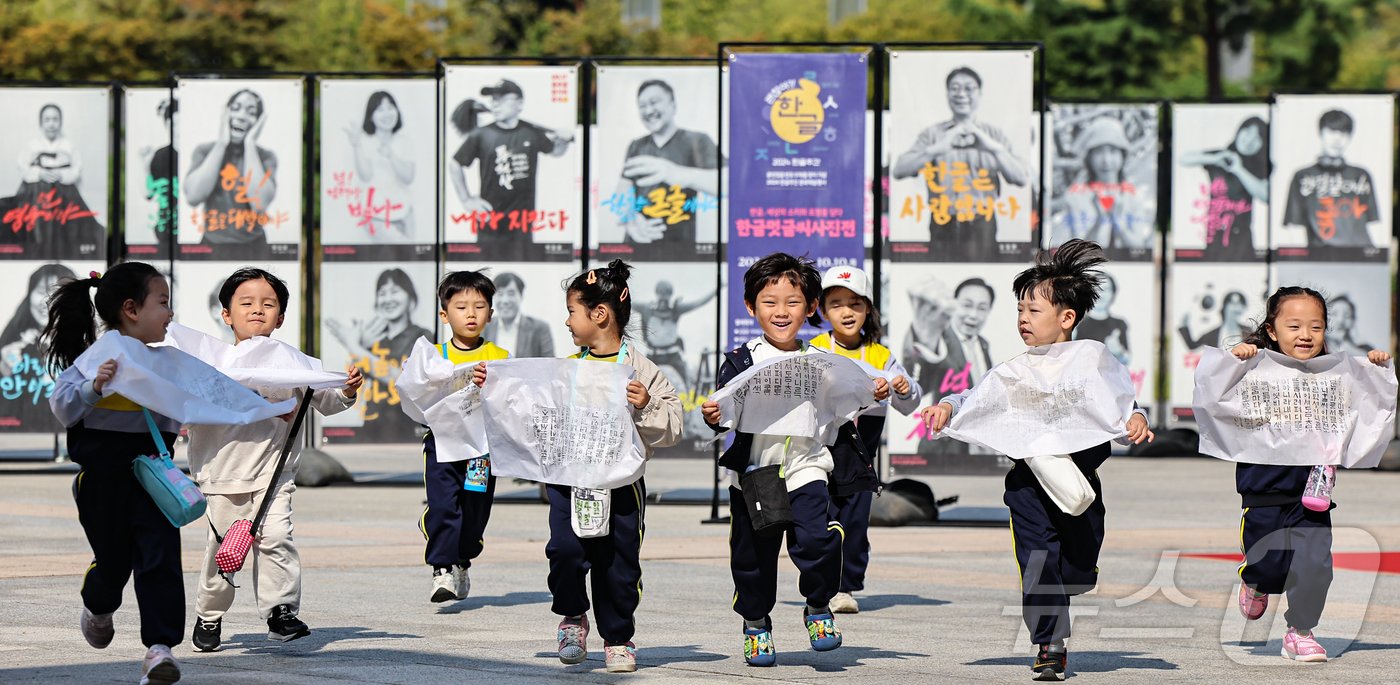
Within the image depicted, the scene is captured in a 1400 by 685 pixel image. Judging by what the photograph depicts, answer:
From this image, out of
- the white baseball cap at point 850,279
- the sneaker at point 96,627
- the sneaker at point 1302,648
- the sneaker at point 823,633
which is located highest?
the white baseball cap at point 850,279

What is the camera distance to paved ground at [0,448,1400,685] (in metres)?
7.60

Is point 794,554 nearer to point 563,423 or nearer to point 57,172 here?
point 563,423

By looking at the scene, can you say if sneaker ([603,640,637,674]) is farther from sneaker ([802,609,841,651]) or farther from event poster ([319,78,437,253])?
event poster ([319,78,437,253])

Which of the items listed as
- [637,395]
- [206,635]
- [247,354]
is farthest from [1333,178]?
[206,635]

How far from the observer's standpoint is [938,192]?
1441 cm

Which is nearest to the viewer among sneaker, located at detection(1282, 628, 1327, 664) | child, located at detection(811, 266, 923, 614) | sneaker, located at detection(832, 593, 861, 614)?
sneaker, located at detection(1282, 628, 1327, 664)

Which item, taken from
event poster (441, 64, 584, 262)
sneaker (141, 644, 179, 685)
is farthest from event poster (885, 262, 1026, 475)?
sneaker (141, 644, 179, 685)

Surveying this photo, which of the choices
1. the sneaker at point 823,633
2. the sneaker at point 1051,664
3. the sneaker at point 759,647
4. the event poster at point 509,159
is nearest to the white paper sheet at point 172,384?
the sneaker at point 759,647

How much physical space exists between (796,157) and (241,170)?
570 cm

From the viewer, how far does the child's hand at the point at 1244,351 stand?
845cm

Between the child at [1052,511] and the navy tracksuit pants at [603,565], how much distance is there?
124 cm

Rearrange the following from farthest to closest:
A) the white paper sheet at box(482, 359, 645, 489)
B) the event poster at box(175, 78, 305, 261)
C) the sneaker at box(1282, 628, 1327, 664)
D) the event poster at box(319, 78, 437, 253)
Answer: the event poster at box(319, 78, 437, 253) → the event poster at box(175, 78, 305, 261) → the sneaker at box(1282, 628, 1327, 664) → the white paper sheet at box(482, 359, 645, 489)

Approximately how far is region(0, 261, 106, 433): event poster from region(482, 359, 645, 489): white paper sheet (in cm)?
1074

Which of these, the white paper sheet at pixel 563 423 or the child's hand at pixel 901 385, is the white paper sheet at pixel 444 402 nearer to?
the white paper sheet at pixel 563 423
